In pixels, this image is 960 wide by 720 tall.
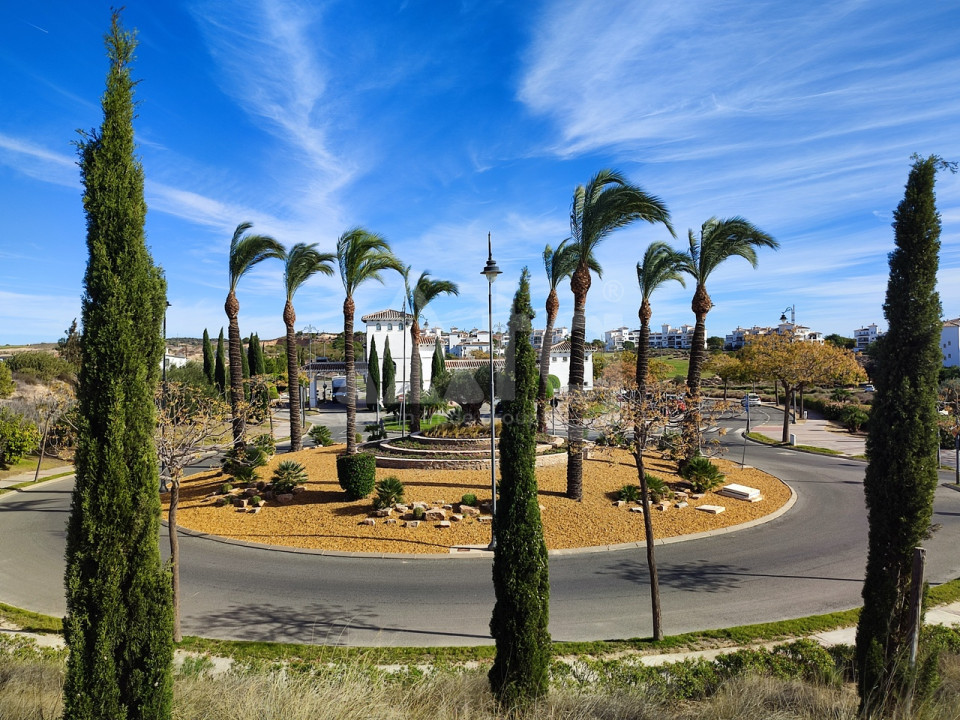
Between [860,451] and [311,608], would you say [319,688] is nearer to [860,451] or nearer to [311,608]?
[311,608]

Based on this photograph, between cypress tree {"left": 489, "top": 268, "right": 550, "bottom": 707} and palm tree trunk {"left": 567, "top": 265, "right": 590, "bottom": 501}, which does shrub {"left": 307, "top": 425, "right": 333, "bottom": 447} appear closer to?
palm tree trunk {"left": 567, "top": 265, "right": 590, "bottom": 501}

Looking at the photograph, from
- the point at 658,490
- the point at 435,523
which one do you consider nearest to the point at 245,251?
the point at 435,523

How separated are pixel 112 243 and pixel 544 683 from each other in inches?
280

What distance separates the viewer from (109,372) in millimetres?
5211

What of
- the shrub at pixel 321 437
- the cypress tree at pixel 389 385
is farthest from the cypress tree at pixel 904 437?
the cypress tree at pixel 389 385

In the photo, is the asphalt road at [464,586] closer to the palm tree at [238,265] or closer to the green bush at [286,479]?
the green bush at [286,479]

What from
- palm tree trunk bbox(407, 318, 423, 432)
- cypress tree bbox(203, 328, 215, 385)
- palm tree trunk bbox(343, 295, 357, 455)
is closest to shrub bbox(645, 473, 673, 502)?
palm tree trunk bbox(343, 295, 357, 455)

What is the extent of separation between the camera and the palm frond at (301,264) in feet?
67.7

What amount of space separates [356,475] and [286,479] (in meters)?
2.59

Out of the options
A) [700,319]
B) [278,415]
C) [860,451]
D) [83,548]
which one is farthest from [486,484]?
[278,415]

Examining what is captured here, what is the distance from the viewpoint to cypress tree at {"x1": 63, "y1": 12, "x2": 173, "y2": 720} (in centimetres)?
505

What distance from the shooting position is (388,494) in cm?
1455

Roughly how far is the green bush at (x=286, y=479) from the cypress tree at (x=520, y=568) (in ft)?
35.8

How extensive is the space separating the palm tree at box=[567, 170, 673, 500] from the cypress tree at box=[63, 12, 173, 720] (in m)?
10.1
